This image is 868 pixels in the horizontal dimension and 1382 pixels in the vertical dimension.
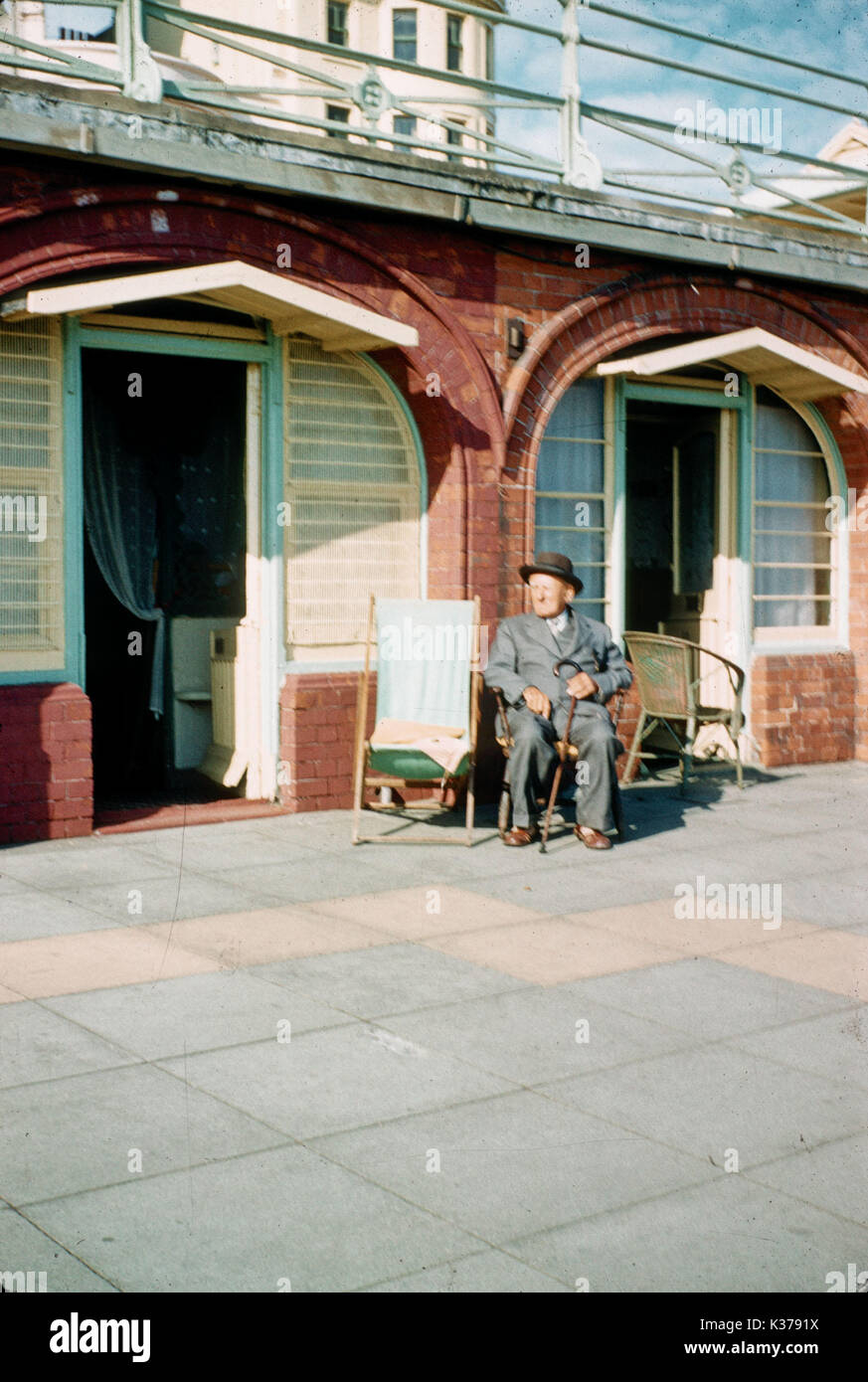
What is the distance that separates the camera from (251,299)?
818 cm

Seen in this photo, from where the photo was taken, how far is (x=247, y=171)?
7969mm

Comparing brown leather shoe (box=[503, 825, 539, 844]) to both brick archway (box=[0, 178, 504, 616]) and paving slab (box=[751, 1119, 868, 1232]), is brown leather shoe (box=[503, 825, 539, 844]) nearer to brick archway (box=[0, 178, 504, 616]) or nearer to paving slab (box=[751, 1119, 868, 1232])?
brick archway (box=[0, 178, 504, 616])

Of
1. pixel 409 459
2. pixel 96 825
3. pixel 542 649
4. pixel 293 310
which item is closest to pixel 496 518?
pixel 409 459

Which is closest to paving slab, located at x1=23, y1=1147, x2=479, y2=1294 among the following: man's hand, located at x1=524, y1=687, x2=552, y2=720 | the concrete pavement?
the concrete pavement

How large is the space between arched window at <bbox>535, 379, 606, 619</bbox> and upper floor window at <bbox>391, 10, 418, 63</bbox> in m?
35.7

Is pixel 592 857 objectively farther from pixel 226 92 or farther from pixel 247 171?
pixel 226 92

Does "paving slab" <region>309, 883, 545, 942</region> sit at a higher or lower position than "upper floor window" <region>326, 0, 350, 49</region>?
lower

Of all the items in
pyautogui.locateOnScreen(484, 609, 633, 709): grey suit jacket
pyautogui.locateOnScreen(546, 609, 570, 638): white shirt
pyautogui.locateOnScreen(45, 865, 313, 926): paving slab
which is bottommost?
pyautogui.locateOnScreen(45, 865, 313, 926): paving slab

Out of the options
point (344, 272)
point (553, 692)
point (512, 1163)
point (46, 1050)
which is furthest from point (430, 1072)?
point (344, 272)

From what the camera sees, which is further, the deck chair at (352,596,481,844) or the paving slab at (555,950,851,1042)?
the deck chair at (352,596,481,844)

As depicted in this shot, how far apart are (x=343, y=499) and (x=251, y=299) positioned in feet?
4.55

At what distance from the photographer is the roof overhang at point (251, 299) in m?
7.36

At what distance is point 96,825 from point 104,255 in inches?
118

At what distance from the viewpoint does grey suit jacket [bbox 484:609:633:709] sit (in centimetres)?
830
